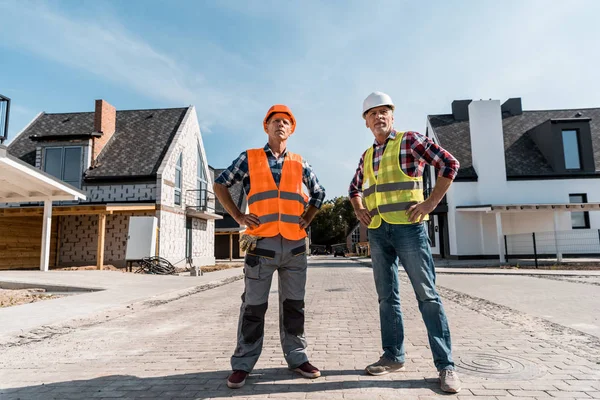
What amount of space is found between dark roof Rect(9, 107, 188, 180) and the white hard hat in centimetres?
1581

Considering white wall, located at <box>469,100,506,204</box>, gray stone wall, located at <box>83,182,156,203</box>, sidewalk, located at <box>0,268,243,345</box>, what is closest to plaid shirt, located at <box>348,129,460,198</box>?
sidewalk, located at <box>0,268,243,345</box>

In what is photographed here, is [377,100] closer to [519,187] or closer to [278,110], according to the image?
[278,110]

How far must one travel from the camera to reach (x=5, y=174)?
11.9 meters

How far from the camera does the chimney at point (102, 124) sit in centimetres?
1858

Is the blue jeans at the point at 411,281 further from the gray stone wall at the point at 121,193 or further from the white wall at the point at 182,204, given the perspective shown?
the gray stone wall at the point at 121,193

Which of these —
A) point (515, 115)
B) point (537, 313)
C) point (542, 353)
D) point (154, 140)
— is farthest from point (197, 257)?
point (515, 115)

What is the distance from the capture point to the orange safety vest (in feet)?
10.0

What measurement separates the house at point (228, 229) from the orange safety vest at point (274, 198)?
27.0m

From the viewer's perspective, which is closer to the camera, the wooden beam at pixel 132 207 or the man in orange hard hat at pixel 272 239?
the man in orange hard hat at pixel 272 239

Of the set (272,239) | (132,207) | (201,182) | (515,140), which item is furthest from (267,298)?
(515,140)

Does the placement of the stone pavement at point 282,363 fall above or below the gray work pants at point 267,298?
below

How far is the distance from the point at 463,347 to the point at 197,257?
19.3 m

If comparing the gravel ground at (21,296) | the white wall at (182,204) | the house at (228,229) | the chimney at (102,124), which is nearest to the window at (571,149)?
the white wall at (182,204)

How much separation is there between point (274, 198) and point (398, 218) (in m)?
0.98
